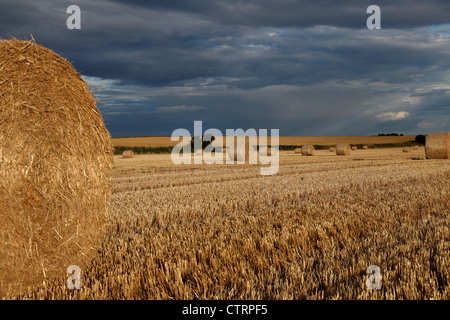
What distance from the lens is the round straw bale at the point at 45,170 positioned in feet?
13.6

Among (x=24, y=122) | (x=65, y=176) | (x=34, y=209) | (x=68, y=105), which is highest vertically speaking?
→ (x=68, y=105)

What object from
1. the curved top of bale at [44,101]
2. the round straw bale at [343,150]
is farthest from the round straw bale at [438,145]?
the curved top of bale at [44,101]

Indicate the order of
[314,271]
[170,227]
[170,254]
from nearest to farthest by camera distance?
[314,271], [170,254], [170,227]

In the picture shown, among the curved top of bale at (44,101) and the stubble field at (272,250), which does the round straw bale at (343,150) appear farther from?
the curved top of bale at (44,101)

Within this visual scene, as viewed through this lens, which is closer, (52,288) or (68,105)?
(52,288)

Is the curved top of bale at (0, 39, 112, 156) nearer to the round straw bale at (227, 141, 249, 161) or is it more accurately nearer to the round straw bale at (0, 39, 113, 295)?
the round straw bale at (0, 39, 113, 295)

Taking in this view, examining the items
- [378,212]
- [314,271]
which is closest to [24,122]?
[314,271]

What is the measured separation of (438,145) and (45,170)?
23.0 m

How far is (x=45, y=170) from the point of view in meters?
4.30

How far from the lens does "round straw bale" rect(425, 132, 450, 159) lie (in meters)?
21.8

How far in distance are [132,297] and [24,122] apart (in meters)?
2.35

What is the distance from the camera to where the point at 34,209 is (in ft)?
13.9

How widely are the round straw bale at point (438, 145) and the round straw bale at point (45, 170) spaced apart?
21914 mm
